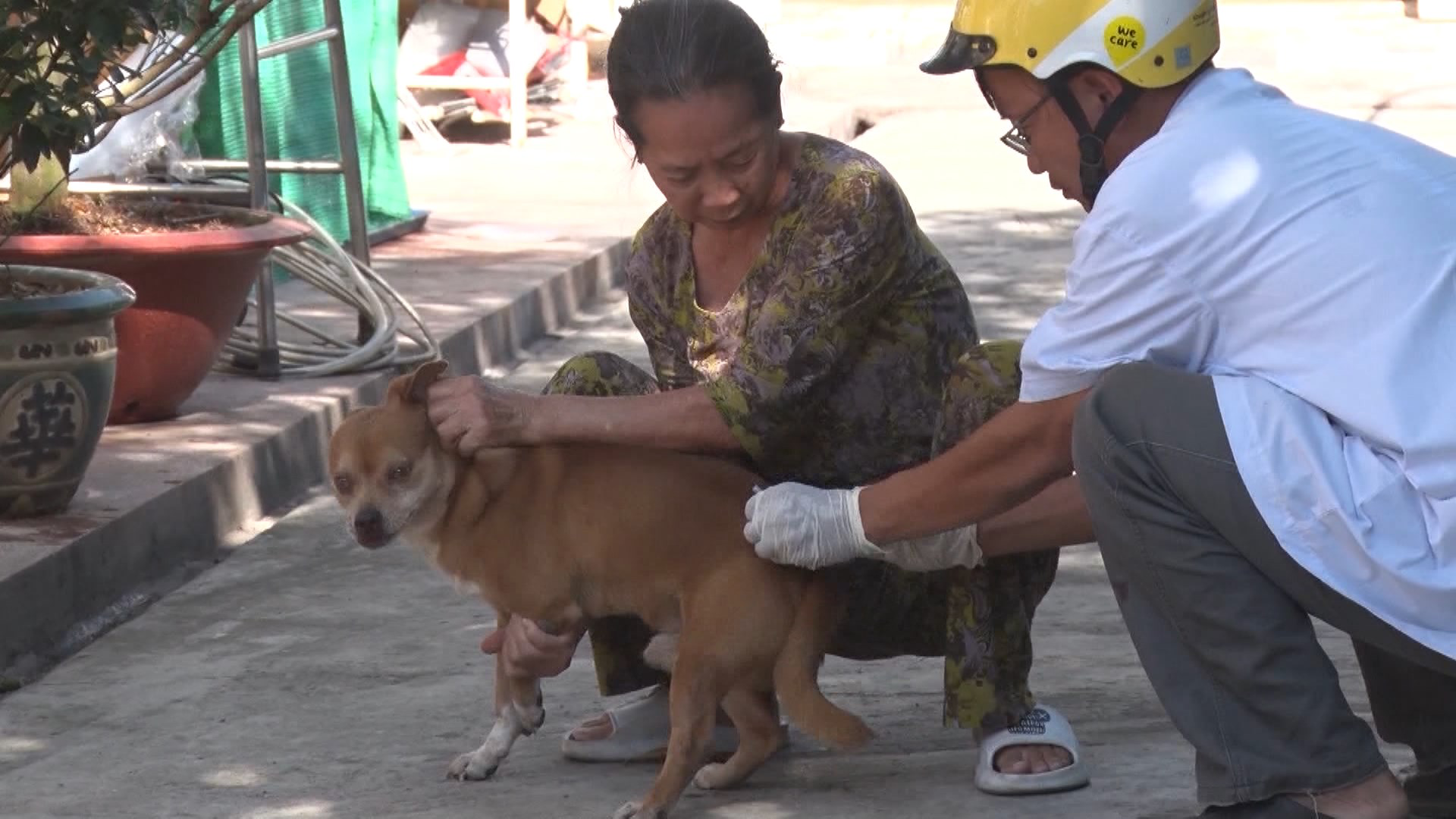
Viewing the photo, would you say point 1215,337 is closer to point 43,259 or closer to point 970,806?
point 970,806

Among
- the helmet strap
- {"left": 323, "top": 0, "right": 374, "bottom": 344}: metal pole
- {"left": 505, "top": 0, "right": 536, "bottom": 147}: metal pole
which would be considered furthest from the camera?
{"left": 505, "top": 0, "right": 536, "bottom": 147}: metal pole

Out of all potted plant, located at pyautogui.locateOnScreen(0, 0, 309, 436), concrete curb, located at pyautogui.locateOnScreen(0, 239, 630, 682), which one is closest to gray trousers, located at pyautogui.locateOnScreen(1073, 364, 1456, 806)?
concrete curb, located at pyautogui.locateOnScreen(0, 239, 630, 682)

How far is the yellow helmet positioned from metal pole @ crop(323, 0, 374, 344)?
14.3 ft

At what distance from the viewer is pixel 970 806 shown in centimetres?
315

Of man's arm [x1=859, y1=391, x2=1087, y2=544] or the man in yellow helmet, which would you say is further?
man's arm [x1=859, y1=391, x2=1087, y2=544]

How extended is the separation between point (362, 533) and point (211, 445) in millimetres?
2221

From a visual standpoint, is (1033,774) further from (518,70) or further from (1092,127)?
(518,70)

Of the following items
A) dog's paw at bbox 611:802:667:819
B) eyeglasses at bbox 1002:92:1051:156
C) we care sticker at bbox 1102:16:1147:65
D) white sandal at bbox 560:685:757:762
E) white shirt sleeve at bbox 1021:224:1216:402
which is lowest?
white sandal at bbox 560:685:757:762

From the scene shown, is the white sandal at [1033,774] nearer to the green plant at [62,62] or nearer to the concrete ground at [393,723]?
the concrete ground at [393,723]

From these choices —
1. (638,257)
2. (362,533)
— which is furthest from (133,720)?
(638,257)

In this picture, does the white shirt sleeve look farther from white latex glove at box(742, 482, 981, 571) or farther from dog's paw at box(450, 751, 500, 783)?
dog's paw at box(450, 751, 500, 783)

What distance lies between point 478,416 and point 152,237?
246cm

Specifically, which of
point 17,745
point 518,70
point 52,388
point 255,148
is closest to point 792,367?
point 17,745

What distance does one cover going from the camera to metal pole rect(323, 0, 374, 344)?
22.7 ft
